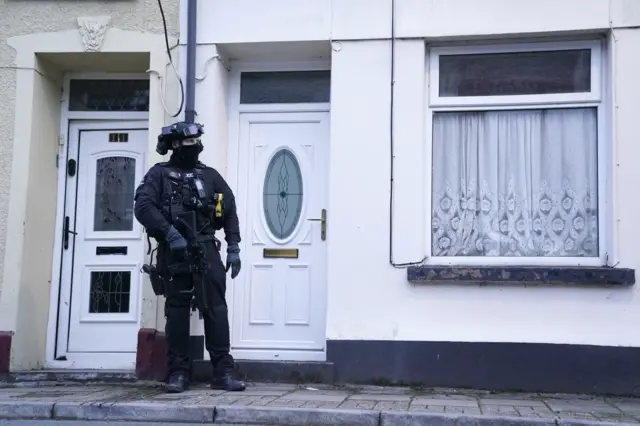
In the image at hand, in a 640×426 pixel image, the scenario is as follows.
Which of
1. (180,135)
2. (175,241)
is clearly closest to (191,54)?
(180,135)

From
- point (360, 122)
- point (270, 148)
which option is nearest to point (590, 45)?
point (360, 122)

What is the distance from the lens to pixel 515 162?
26.1 feet

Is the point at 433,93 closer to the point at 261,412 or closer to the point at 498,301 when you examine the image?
the point at 498,301

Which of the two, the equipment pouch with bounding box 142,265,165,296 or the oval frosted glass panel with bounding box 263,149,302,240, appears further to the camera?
the oval frosted glass panel with bounding box 263,149,302,240

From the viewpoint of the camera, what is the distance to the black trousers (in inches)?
284

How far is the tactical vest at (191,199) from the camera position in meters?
7.16

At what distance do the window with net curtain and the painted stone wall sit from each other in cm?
272

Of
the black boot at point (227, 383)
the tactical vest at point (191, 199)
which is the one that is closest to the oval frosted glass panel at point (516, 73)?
the tactical vest at point (191, 199)

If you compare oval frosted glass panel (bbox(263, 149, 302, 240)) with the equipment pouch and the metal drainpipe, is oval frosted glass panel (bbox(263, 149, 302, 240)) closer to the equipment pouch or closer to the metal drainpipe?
the metal drainpipe

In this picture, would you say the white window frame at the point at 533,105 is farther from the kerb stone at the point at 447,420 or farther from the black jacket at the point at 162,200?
the kerb stone at the point at 447,420

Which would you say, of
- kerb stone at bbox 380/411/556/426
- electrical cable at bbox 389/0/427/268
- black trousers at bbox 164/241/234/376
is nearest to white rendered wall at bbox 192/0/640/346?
electrical cable at bbox 389/0/427/268

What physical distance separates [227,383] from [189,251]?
1.14 metres

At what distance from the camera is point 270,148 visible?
331 inches

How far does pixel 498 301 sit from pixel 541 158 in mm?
1363
